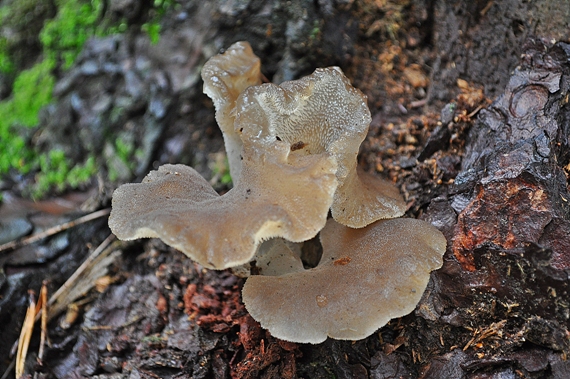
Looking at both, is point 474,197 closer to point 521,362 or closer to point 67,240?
point 521,362

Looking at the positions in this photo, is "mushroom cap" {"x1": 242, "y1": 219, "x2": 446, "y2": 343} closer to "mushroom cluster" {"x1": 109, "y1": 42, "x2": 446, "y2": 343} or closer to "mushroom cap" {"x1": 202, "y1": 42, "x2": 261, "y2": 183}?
"mushroom cluster" {"x1": 109, "y1": 42, "x2": 446, "y2": 343}

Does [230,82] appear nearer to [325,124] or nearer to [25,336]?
[325,124]

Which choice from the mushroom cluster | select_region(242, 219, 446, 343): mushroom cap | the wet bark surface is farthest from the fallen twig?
select_region(242, 219, 446, 343): mushroom cap

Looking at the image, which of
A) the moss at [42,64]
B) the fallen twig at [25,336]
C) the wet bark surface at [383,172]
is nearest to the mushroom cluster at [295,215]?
the wet bark surface at [383,172]

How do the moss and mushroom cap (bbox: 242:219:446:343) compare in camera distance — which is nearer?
mushroom cap (bbox: 242:219:446:343)

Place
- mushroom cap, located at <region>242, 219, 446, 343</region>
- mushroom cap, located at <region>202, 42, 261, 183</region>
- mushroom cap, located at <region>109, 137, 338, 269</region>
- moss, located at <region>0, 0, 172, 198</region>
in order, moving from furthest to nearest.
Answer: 1. moss, located at <region>0, 0, 172, 198</region>
2. mushroom cap, located at <region>202, 42, 261, 183</region>
3. mushroom cap, located at <region>242, 219, 446, 343</region>
4. mushroom cap, located at <region>109, 137, 338, 269</region>

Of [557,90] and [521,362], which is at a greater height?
[557,90]

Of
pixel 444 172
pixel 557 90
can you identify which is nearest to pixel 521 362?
pixel 444 172
